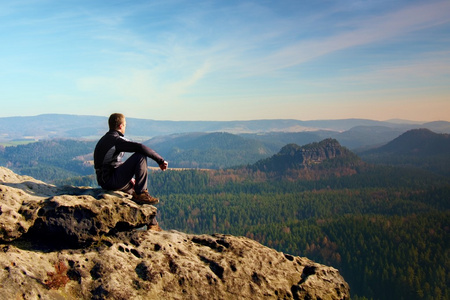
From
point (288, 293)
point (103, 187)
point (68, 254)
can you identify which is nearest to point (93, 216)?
point (68, 254)

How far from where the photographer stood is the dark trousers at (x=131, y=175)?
14570 millimetres

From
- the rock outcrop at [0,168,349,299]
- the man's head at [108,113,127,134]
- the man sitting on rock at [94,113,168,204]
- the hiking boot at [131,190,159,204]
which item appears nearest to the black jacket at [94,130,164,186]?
the man sitting on rock at [94,113,168,204]

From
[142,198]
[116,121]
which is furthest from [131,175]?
[116,121]

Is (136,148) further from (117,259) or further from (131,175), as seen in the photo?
(117,259)

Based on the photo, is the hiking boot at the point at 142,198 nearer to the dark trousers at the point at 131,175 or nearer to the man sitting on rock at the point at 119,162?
the man sitting on rock at the point at 119,162

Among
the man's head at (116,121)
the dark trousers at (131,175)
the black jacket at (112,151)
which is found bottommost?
the dark trousers at (131,175)

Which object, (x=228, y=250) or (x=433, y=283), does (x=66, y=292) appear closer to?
(x=228, y=250)

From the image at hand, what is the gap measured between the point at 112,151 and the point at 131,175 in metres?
1.32

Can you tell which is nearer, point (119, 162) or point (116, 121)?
point (116, 121)

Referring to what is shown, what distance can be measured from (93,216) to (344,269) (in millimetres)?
127991

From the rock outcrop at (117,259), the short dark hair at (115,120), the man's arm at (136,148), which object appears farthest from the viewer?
the short dark hair at (115,120)

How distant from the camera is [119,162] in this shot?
1530 cm

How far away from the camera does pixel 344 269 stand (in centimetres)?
12438

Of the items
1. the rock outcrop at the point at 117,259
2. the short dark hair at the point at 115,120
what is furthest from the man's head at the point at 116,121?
the rock outcrop at the point at 117,259
